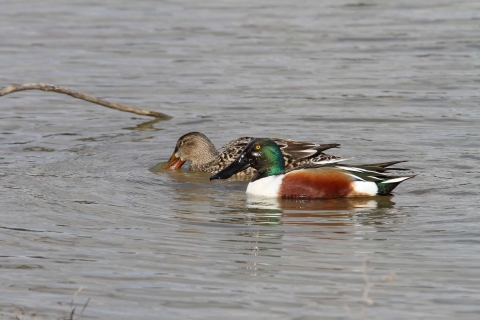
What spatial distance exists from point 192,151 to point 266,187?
6.70ft

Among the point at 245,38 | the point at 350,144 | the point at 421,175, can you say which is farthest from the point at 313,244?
the point at 245,38

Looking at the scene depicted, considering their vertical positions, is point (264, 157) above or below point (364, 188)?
above

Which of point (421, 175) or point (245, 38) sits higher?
point (245, 38)

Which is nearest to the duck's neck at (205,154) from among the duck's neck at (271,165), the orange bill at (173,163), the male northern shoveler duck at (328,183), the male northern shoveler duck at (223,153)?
the male northern shoveler duck at (223,153)

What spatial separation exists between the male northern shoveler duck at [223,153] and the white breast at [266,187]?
0.83 metres

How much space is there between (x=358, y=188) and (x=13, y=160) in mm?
3934

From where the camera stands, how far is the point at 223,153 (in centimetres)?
1134

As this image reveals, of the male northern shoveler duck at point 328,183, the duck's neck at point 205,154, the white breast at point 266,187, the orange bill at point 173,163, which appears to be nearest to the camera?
the male northern shoveler duck at point 328,183

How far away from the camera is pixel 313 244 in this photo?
771 cm

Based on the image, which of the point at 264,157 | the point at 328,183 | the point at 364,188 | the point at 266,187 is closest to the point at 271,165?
the point at 264,157

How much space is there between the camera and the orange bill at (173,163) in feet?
37.6

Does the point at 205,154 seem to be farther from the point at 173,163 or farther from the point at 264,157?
the point at 264,157

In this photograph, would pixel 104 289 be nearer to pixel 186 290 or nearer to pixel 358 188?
pixel 186 290

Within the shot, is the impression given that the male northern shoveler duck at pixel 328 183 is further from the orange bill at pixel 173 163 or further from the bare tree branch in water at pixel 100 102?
the bare tree branch in water at pixel 100 102
